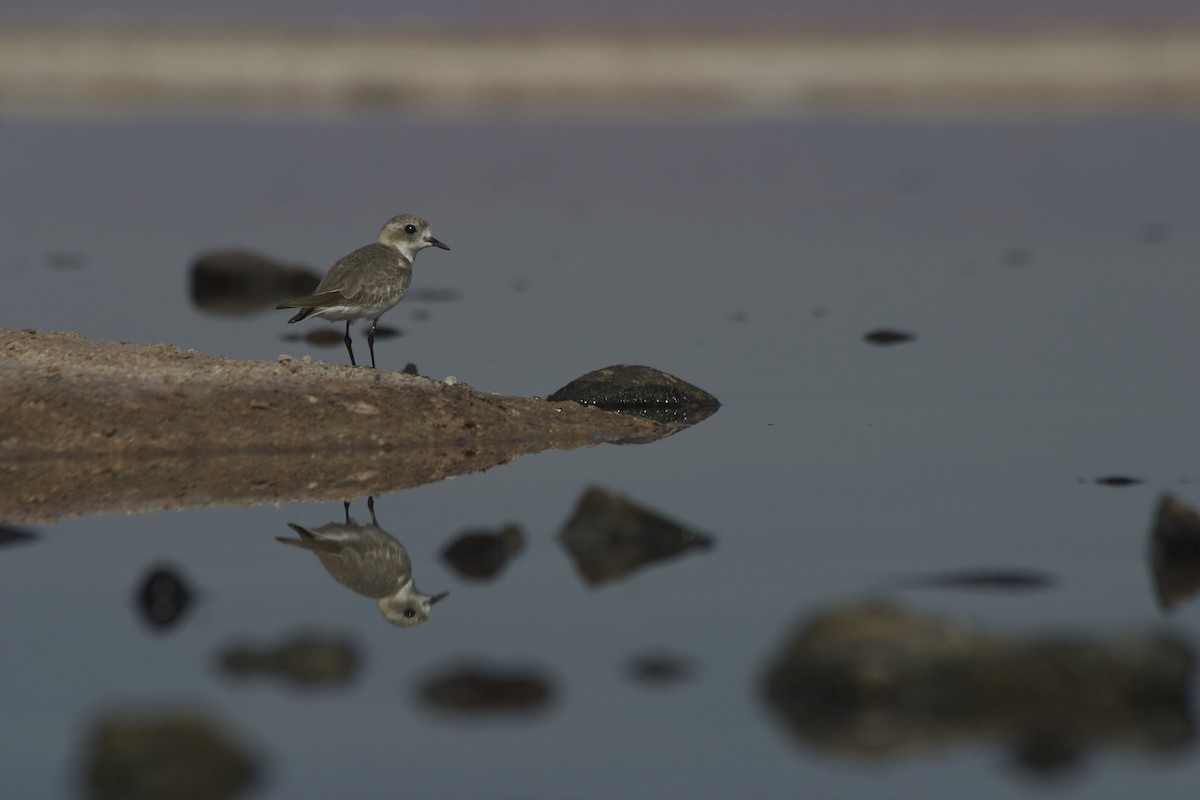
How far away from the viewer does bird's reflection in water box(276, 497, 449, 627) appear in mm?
8789

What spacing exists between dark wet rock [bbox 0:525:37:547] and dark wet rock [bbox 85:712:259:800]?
353 cm

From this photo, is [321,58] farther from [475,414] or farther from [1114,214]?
[475,414]

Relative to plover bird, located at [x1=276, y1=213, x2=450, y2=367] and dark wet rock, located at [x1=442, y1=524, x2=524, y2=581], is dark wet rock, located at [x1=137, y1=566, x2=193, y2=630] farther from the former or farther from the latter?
plover bird, located at [x1=276, y1=213, x2=450, y2=367]

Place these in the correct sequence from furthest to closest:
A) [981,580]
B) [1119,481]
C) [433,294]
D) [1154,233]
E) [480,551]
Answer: [1154,233] → [433,294] → [1119,481] → [480,551] → [981,580]

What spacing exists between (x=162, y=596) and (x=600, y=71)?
63.5 meters

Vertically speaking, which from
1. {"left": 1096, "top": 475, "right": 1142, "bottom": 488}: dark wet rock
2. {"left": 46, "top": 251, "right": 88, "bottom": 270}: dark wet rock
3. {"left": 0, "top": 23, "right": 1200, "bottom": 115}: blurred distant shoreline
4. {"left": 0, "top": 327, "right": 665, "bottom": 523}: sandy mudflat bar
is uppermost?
{"left": 0, "top": 23, "right": 1200, "bottom": 115}: blurred distant shoreline

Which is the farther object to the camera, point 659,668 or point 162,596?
point 162,596

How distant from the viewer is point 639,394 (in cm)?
1374

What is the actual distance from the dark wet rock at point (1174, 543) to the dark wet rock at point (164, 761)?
4546mm

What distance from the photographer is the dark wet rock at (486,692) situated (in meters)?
7.37

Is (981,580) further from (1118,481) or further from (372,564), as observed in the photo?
(372,564)

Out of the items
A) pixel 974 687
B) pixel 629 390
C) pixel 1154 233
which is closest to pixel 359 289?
pixel 629 390

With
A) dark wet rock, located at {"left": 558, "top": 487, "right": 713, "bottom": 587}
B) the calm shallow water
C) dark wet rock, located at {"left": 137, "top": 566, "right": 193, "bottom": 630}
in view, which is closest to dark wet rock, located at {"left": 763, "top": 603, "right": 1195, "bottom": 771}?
the calm shallow water

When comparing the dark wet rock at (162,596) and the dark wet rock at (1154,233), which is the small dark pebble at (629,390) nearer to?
the dark wet rock at (162,596)
